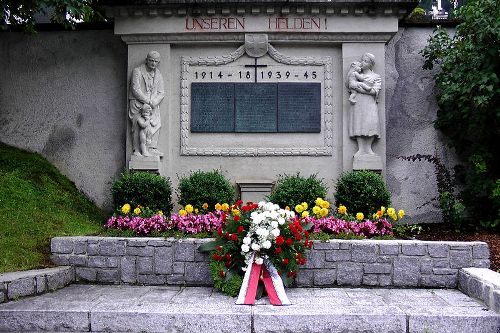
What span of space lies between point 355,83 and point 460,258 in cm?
361

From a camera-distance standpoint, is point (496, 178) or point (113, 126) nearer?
point (496, 178)

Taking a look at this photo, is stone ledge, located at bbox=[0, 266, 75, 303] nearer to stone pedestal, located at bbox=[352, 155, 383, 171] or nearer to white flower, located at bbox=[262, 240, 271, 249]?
white flower, located at bbox=[262, 240, 271, 249]

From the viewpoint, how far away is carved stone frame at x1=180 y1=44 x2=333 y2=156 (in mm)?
8742

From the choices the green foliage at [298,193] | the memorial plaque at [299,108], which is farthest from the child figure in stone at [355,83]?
the green foliage at [298,193]

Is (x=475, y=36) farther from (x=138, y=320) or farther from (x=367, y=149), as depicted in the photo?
(x=138, y=320)

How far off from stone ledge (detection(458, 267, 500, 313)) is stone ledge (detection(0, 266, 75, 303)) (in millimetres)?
4451

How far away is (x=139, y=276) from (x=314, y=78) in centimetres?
463

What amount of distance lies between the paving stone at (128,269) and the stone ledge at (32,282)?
0.61m

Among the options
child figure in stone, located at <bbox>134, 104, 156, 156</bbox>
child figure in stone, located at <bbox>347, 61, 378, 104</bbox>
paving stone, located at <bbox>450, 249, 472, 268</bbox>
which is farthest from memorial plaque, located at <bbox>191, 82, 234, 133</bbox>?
paving stone, located at <bbox>450, 249, 472, 268</bbox>

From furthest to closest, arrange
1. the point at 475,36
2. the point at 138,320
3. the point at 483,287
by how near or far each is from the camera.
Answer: the point at 475,36 < the point at 483,287 < the point at 138,320

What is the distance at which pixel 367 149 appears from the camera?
28.2 ft

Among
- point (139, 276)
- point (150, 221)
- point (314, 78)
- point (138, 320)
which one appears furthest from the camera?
point (314, 78)

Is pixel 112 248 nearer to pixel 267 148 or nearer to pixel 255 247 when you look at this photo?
pixel 255 247

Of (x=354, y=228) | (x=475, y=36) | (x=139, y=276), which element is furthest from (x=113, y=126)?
(x=475, y=36)
